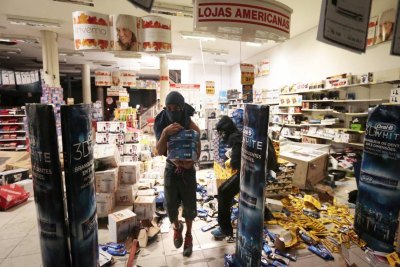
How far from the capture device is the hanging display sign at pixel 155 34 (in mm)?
4004

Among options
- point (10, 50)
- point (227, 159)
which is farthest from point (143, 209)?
point (10, 50)

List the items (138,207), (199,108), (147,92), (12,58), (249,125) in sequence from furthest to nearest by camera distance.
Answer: (147,92) < (12,58) < (199,108) < (138,207) < (249,125)

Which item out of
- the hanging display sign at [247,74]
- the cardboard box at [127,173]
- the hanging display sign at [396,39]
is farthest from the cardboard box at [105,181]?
the hanging display sign at [396,39]

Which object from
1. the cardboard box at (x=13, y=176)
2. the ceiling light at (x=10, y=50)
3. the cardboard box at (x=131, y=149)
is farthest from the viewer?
the ceiling light at (x=10, y=50)

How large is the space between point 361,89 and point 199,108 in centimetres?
558

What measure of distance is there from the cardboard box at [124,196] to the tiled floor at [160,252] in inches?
19.2

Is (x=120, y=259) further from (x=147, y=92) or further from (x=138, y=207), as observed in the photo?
(x=147, y=92)

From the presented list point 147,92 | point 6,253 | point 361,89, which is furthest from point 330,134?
point 147,92

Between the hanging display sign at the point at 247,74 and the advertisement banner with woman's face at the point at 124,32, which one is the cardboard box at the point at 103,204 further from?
the hanging display sign at the point at 247,74

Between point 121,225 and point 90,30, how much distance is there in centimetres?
303

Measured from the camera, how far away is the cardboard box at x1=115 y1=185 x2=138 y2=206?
12.8 feet

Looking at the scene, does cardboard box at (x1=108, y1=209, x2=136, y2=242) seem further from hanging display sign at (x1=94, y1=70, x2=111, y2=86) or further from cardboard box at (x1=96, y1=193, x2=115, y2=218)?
hanging display sign at (x1=94, y1=70, x2=111, y2=86)

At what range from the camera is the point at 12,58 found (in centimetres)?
1283

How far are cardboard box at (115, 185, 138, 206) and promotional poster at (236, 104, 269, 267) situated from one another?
2187 mm
